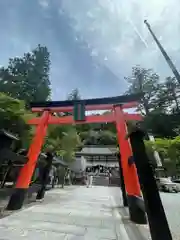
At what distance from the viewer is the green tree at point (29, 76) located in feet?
84.1

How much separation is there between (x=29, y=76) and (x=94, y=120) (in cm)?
2316

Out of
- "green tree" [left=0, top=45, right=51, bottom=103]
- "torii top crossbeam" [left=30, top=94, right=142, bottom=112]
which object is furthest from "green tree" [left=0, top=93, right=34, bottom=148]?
"green tree" [left=0, top=45, right=51, bottom=103]

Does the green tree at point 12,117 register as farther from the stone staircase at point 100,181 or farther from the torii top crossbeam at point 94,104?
the stone staircase at point 100,181

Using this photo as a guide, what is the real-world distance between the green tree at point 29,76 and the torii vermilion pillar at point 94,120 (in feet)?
57.6

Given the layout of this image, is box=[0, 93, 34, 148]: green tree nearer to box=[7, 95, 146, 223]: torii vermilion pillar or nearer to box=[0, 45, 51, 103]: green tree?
box=[7, 95, 146, 223]: torii vermilion pillar

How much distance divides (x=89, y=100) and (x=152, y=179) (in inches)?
228

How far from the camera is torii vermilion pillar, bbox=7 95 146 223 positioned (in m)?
5.75

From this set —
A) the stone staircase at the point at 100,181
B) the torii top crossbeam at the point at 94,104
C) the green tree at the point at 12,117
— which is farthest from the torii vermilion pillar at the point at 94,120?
the stone staircase at the point at 100,181

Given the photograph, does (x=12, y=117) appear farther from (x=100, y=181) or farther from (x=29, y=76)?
(x=29, y=76)

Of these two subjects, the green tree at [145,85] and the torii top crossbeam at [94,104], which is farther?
the green tree at [145,85]

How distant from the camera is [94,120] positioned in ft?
27.9

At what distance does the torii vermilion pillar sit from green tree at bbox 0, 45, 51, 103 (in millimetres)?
17557

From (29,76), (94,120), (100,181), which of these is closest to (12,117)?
(94,120)

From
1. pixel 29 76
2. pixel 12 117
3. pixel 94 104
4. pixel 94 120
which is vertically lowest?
pixel 94 120
